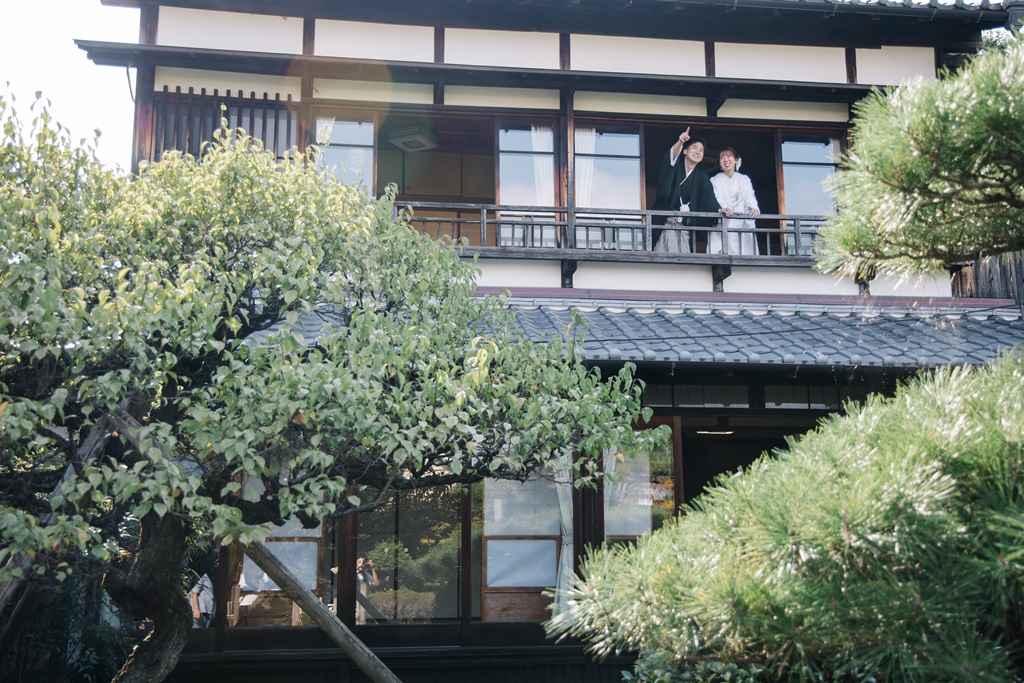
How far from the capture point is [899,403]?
2.83 m

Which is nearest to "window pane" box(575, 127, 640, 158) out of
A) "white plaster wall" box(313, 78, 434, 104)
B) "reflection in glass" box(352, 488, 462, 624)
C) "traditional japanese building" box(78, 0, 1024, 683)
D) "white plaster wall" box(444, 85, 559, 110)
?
"traditional japanese building" box(78, 0, 1024, 683)

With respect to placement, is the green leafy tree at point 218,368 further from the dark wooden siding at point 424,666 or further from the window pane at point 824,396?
the window pane at point 824,396

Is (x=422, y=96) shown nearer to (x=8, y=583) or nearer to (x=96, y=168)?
(x=96, y=168)

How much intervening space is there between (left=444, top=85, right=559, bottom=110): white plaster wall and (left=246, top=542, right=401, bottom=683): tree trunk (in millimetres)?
5797

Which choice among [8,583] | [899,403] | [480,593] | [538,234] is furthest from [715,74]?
[8,583]

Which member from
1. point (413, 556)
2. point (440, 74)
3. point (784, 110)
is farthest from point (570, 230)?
point (413, 556)

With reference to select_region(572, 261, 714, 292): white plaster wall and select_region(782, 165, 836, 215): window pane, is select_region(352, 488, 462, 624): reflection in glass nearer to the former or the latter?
select_region(572, 261, 714, 292): white plaster wall

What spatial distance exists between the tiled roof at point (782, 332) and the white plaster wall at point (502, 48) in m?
2.63

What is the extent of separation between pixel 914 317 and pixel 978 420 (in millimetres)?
6535

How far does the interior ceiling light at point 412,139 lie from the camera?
1079cm

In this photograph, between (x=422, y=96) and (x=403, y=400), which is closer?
(x=403, y=400)

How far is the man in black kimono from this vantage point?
954cm

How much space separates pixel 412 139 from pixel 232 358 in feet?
24.5

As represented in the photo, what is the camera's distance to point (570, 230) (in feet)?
29.2
